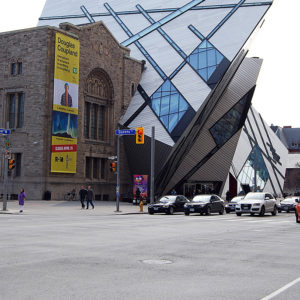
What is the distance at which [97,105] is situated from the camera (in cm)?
5541

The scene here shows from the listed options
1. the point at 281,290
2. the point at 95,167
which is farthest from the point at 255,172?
the point at 281,290

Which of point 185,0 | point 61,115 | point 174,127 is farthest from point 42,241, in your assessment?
Answer: point 185,0

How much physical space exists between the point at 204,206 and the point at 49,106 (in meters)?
21.0

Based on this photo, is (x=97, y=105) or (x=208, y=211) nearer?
(x=208, y=211)

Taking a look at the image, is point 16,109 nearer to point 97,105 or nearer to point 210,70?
point 97,105

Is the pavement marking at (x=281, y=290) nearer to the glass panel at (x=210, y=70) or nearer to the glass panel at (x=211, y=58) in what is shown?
the glass panel at (x=210, y=70)

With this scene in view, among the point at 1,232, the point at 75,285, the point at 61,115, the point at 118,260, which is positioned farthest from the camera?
the point at 61,115

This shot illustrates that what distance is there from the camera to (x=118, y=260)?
420 inches

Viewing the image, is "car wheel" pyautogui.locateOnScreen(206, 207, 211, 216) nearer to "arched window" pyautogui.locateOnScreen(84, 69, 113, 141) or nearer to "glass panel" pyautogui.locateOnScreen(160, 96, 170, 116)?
"glass panel" pyautogui.locateOnScreen(160, 96, 170, 116)

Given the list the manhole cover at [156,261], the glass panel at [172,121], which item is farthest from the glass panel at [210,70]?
the manhole cover at [156,261]

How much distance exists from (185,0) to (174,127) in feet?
64.0

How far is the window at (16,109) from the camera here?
160ft

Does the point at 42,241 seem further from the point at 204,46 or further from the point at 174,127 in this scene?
the point at 204,46

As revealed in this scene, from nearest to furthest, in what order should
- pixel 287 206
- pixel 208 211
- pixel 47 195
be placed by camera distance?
1. pixel 208 211
2. pixel 287 206
3. pixel 47 195
